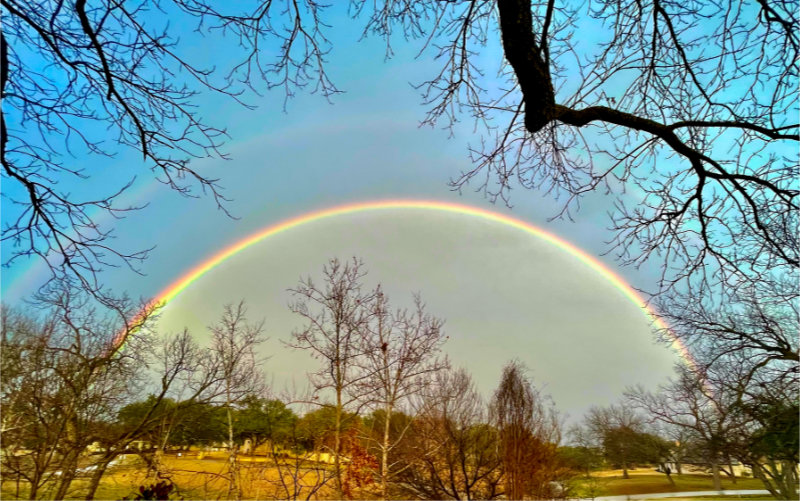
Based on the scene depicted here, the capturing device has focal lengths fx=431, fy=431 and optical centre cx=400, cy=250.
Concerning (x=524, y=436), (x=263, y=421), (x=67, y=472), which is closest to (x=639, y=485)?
(x=524, y=436)

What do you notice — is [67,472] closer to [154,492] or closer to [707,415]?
[154,492]

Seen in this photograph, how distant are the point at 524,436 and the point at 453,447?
1144 mm

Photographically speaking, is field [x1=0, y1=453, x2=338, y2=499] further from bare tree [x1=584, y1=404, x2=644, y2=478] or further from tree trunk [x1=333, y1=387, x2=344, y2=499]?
bare tree [x1=584, y1=404, x2=644, y2=478]

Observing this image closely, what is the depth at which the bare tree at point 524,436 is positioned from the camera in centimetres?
649

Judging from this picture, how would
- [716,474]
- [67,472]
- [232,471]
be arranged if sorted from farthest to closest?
1. [716,474]
2. [232,471]
3. [67,472]

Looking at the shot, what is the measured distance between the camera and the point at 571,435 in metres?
7.34

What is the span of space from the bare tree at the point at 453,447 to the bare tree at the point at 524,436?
0.65 feet

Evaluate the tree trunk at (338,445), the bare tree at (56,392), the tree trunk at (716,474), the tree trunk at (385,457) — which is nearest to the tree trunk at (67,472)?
the bare tree at (56,392)

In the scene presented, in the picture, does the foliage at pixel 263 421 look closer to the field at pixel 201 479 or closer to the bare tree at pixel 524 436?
the field at pixel 201 479

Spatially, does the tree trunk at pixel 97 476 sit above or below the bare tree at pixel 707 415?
below

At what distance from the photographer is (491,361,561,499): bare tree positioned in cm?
649

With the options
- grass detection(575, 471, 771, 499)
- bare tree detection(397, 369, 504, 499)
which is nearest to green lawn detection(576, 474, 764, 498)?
grass detection(575, 471, 771, 499)

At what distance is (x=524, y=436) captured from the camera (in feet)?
22.1

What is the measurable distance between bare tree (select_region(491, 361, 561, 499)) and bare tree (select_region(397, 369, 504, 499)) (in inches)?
7.8
